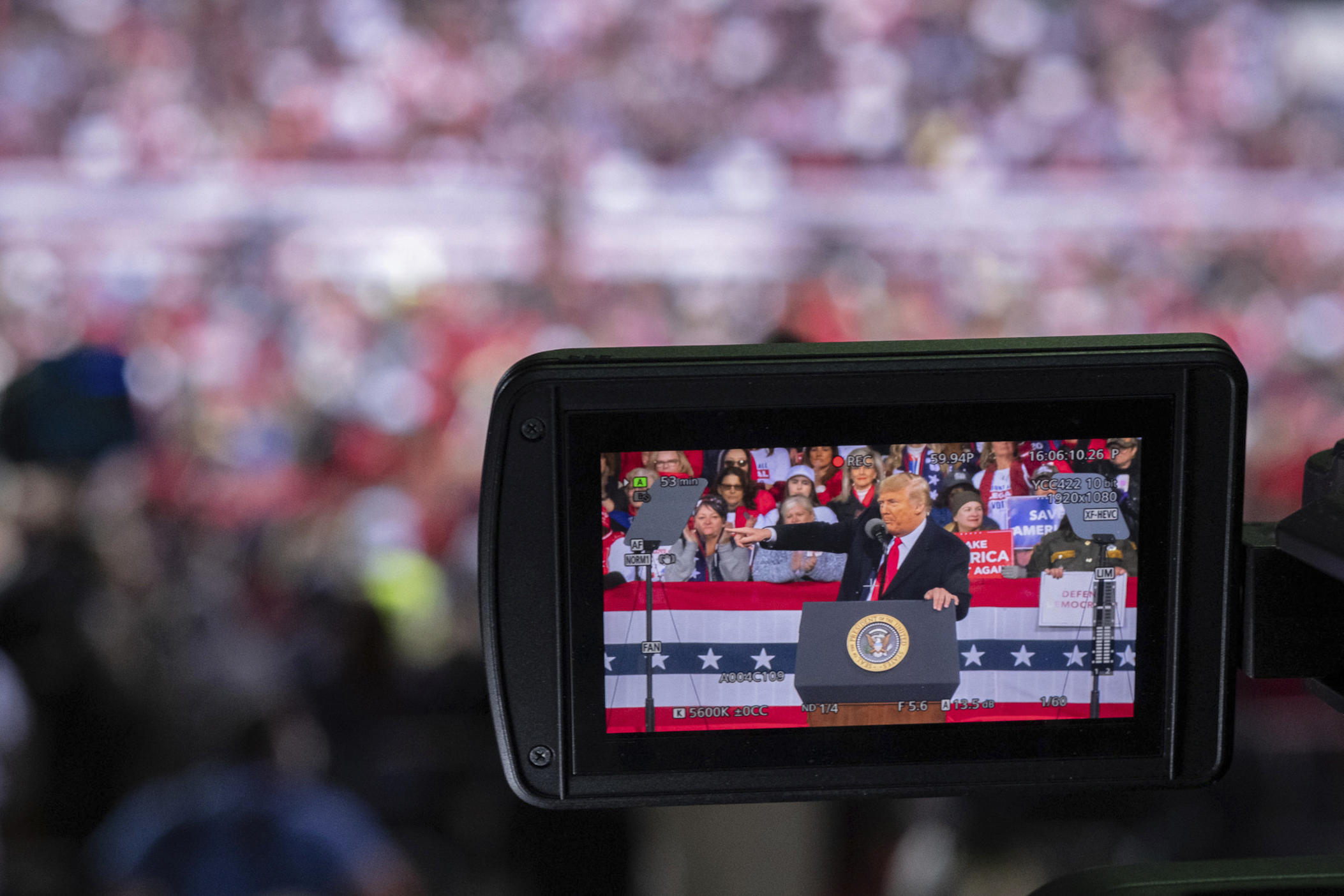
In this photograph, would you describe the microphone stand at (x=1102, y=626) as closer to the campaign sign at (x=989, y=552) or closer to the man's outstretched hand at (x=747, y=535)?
the campaign sign at (x=989, y=552)

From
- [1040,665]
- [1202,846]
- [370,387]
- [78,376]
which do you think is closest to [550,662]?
[1040,665]

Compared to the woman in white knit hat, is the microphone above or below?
below

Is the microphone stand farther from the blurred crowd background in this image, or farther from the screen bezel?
the blurred crowd background

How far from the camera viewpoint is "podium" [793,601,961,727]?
470 mm

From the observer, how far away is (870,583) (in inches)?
18.5

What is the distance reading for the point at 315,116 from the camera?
6.72 ft

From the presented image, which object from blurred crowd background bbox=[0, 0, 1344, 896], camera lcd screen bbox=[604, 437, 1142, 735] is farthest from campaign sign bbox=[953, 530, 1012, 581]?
blurred crowd background bbox=[0, 0, 1344, 896]

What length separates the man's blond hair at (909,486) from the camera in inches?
18.4

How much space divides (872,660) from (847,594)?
0.03 m

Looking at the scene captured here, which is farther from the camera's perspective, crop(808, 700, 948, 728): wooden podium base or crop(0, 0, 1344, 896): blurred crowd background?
crop(0, 0, 1344, 896): blurred crowd background

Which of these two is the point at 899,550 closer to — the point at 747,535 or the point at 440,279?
the point at 747,535

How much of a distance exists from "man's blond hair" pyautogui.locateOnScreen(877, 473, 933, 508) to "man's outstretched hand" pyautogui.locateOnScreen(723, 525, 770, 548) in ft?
0.17

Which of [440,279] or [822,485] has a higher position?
[440,279]

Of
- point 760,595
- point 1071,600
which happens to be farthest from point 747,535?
point 1071,600
